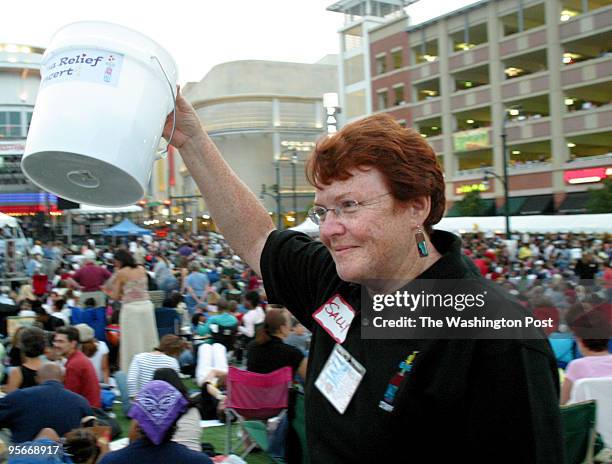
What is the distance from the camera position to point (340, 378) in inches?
59.1

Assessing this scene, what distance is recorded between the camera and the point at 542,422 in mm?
1224

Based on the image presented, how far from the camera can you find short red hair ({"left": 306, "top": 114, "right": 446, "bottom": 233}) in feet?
4.89

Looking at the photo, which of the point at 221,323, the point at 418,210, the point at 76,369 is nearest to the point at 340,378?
the point at 418,210

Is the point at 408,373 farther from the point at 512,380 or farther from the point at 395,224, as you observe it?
the point at 395,224

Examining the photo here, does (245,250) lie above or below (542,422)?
above

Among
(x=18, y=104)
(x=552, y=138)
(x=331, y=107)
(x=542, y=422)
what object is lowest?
(x=542, y=422)

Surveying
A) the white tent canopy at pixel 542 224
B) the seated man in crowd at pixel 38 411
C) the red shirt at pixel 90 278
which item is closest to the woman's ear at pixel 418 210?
the seated man in crowd at pixel 38 411

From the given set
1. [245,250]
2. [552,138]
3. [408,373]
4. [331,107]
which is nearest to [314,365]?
[408,373]

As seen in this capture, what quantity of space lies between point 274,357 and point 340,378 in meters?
4.95

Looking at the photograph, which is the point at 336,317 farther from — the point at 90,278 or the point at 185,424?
the point at 90,278

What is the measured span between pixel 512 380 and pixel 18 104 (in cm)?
7195

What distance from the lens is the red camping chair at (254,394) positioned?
19.5 ft

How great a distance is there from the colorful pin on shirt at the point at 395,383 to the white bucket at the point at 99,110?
0.88 m

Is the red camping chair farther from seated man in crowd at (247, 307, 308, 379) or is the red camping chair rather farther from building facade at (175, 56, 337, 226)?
building facade at (175, 56, 337, 226)
